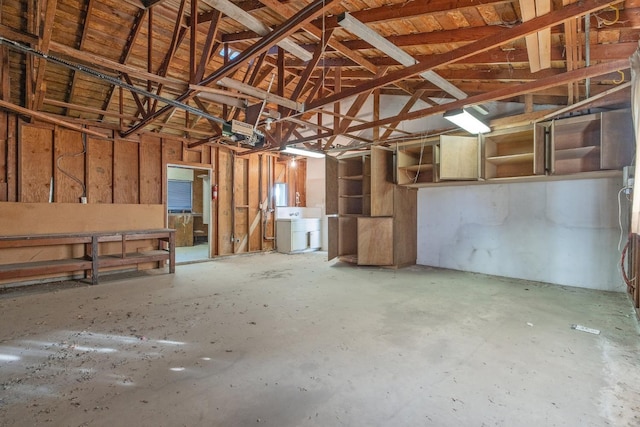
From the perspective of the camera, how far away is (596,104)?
399 cm

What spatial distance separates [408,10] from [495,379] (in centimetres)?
327

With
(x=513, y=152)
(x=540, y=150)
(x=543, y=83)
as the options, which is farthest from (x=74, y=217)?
(x=513, y=152)

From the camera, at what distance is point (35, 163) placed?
5.22 m

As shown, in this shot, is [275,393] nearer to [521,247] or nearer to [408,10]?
[408,10]


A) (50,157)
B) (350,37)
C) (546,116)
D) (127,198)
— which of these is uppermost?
(350,37)

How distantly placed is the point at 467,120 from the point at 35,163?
7142 mm

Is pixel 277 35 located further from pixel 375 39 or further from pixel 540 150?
pixel 540 150

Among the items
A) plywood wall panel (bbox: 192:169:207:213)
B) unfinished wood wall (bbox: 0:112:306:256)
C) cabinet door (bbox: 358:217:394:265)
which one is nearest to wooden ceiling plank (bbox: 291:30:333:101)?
cabinet door (bbox: 358:217:394:265)

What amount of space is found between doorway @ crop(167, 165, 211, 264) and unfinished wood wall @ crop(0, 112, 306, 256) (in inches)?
84.3

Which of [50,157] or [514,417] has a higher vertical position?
[50,157]

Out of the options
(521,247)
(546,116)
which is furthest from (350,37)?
(521,247)

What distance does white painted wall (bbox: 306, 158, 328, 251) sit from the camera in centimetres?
902

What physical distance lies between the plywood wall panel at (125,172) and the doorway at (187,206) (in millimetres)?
3331

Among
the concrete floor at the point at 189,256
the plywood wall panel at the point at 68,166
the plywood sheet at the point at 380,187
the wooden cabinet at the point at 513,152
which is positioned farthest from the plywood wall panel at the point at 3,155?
the wooden cabinet at the point at 513,152
